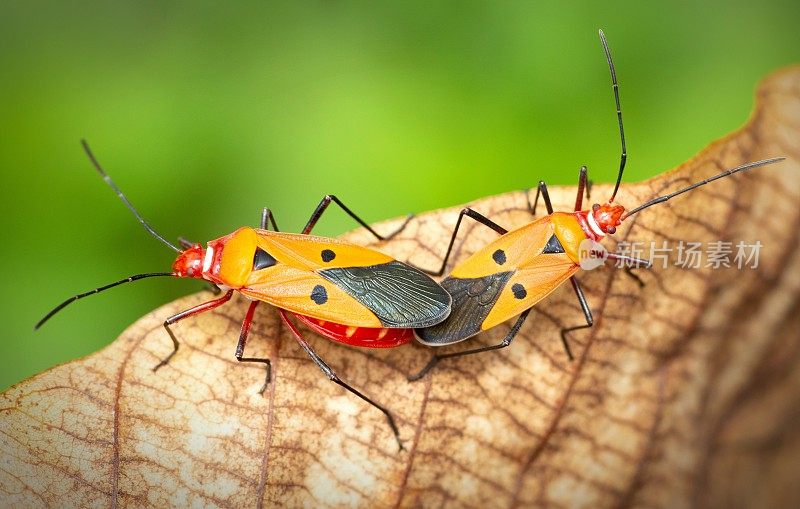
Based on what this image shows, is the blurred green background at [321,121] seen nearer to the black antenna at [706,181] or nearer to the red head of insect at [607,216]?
the red head of insect at [607,216]

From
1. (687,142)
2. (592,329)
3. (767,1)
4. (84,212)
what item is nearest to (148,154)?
(84,212)

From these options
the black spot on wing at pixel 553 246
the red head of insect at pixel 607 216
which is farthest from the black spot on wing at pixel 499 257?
the red head of insect at pixel 607 216

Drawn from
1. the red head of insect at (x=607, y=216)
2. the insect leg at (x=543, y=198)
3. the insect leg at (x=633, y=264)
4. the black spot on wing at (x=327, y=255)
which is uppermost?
the insect leg at (x=543, y=198)

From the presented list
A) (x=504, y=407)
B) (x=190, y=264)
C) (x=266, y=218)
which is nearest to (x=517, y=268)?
(x=504, y=407)

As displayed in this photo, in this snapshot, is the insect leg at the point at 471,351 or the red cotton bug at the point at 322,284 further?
the red cotton bug at the point at 322,284

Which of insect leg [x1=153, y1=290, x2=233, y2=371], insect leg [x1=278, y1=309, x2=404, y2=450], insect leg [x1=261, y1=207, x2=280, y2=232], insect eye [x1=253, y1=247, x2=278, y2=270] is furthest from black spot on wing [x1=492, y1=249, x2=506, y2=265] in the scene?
insect leg [x1=153, y1=290, x2=233, y2=371]

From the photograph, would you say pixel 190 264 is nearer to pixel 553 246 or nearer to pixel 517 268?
pixel 517 268

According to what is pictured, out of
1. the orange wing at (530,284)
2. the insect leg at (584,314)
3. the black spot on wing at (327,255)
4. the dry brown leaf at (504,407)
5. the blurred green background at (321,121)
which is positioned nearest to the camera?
the dry brown leaf at (504,407)

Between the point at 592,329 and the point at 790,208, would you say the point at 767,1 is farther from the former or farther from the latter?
the point at 592,329
